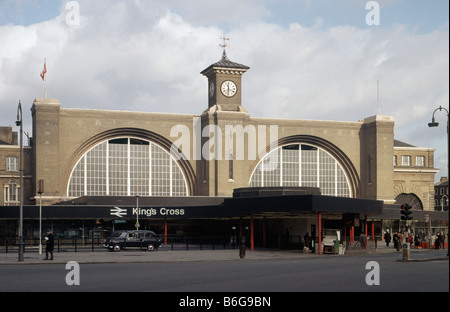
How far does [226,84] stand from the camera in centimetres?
8912

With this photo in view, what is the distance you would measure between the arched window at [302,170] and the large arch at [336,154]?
0.96 ft

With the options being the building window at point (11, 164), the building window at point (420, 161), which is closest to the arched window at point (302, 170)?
the building window at point (420, 161)

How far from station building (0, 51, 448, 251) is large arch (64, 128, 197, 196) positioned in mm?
121

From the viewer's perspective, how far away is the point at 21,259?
1670 inches

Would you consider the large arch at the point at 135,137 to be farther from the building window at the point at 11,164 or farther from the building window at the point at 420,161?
the building window at the point at 420,161

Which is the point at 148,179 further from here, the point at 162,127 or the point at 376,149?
the point at 376,149

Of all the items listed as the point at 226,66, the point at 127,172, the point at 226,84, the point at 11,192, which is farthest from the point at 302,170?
the point at 11,192

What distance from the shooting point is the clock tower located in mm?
88375

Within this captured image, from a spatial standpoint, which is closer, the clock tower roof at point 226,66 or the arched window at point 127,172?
the arched window at point 127,172

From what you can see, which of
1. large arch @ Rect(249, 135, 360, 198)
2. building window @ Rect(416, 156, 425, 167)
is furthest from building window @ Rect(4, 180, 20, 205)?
building window @ Rect(416, 156, 425, 167)

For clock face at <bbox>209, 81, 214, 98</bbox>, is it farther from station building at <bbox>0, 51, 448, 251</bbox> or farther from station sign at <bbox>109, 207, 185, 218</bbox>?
station sign at <bbox>109, 207, 185, 218</bbox>

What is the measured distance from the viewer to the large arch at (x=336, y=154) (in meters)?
91.9

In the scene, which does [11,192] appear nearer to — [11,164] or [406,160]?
[11,164]
